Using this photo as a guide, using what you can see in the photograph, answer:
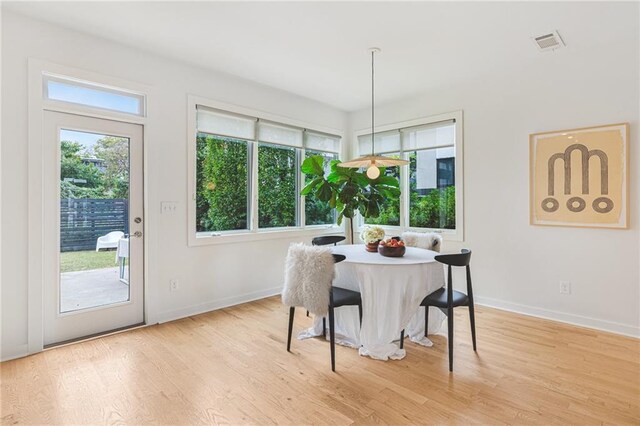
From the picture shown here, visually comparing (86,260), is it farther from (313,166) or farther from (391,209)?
(391,209)

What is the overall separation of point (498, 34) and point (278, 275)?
375cm

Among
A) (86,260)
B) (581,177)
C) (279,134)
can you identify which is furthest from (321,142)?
(86,260)

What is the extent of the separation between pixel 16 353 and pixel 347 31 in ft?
12.9

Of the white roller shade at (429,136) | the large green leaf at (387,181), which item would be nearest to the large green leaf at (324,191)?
the large green leaf at (387,181)

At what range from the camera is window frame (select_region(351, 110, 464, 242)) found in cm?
441

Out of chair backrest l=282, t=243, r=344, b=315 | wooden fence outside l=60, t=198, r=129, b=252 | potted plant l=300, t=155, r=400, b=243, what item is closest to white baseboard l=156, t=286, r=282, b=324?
wooden fence outside l=60, t=198, r=129, b=252

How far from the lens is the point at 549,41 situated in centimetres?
326

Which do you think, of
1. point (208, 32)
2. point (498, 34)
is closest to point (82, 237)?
point (208, 32)

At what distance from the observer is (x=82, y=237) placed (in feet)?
10.5

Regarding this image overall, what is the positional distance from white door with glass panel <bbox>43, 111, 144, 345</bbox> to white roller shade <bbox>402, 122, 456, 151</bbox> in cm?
351

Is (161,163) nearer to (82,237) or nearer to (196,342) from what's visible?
(82,237)

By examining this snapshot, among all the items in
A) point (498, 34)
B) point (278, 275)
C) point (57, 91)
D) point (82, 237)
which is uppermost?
point (498, 34)

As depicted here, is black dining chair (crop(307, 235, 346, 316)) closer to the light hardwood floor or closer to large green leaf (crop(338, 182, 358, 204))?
large green leaf (crop(338, 182, 358, 204))

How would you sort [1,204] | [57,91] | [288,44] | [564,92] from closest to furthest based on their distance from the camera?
[1,204] → [57,91] → [288,44] → [564,92]
